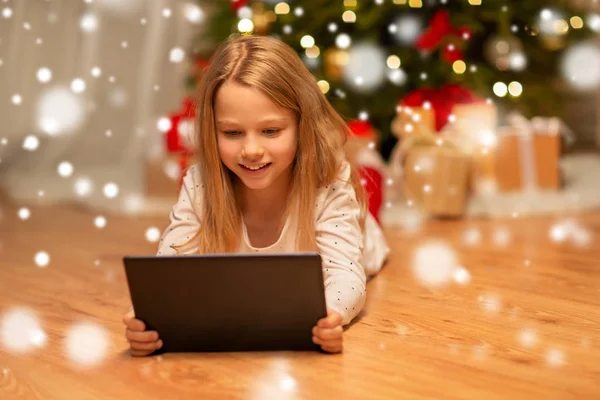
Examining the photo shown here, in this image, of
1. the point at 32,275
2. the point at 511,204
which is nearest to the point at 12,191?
the point at 32,275

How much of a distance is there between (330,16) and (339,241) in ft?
4.23

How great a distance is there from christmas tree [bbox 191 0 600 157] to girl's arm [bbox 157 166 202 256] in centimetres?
103

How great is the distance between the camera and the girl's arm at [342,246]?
140 centimetres

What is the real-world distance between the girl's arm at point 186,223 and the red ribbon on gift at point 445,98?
4.15ft

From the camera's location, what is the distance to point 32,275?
75.4 inches

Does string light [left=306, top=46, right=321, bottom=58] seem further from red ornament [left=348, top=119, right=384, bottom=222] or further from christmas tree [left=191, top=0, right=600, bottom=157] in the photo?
red ornament [left=348, top=119, right=384, bottom=222]

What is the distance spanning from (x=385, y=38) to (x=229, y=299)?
1739 millimetres

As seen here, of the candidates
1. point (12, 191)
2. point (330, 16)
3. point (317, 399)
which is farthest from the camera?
point (12, 191)

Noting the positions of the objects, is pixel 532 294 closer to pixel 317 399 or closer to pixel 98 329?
pixel 317 399

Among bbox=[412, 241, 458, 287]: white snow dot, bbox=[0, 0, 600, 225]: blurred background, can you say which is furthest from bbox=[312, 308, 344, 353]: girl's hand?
bbox=[0, 0, 600, 225]: blurred background

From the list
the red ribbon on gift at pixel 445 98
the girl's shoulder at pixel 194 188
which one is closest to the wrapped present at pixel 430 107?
the red ribbon on gift at pixel 445 98

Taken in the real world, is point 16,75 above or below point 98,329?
above

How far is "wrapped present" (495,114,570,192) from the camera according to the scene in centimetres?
278

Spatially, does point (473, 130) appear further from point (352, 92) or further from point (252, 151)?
point (252, 151)
